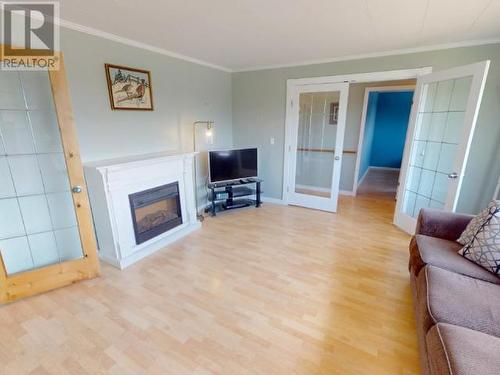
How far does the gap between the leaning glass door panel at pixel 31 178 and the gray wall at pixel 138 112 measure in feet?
0.88

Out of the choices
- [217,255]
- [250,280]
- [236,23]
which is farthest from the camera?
[217,255]

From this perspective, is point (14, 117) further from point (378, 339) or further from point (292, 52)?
point (378, 339)

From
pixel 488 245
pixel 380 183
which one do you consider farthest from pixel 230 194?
pixel 380 183

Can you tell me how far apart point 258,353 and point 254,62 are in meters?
3.64

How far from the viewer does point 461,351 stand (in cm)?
107

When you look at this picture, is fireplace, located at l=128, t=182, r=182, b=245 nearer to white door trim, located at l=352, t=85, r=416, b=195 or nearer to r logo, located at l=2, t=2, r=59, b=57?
r logo, located at l=2, t=2, r=59, b=57

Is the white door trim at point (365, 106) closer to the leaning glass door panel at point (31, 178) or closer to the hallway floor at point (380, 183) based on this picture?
the hallway floor at point (380, 183)

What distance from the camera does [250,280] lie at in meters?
2.34

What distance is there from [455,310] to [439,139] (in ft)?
7.94

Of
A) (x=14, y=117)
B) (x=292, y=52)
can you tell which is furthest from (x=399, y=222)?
(x=14, y=117)

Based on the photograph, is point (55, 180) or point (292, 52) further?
point (292, 52)

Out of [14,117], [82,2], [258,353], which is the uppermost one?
[82,2]

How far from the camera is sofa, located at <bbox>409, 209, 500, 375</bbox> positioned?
106 centimetres

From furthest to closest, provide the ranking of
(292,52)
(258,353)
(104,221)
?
(292,52) < (104,221) < (258,353)
